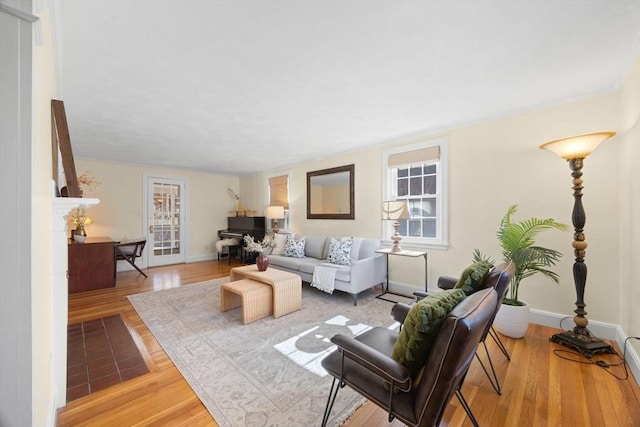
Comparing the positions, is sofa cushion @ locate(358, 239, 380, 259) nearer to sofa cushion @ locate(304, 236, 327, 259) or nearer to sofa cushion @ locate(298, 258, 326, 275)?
sofa cushion @ locate(298, 258, 326, 275)

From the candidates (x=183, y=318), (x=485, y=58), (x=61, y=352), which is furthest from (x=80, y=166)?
(x=485, y=58)

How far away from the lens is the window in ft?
11.6

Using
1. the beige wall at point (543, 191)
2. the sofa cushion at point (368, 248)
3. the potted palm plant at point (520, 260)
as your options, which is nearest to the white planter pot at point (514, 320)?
the potted palm plant at point (520, 260)

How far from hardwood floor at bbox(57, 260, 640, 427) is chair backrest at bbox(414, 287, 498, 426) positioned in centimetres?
70

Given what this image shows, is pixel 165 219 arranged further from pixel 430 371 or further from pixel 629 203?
pixel 629 203

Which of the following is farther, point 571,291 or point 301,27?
point 571,291

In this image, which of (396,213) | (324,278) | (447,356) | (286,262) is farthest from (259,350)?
(396,213)

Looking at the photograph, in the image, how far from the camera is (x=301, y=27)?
5.26 feet

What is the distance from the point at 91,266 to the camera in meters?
4.21

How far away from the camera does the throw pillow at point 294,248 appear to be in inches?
183

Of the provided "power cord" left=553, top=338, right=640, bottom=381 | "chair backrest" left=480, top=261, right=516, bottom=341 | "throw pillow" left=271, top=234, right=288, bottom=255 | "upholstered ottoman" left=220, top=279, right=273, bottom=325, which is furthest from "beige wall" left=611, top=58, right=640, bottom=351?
"throw pillow" left=271, top=234, right=288, bottom=255

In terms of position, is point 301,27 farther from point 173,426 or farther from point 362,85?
point 173,426

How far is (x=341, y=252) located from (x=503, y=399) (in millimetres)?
2455
